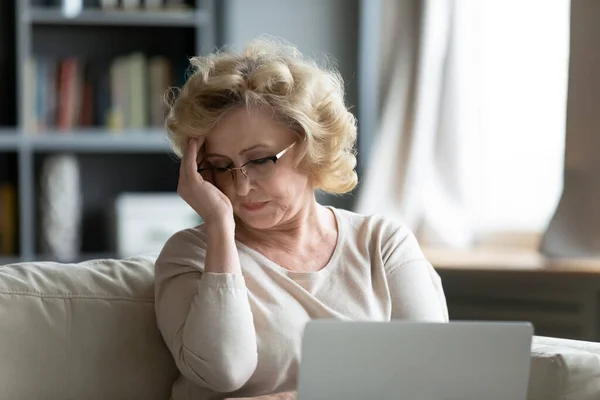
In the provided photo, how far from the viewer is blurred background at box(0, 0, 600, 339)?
336 centimetres

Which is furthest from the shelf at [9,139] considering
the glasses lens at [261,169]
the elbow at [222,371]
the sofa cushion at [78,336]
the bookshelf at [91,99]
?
the elbow at [222,371]

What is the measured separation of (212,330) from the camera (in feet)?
5.72

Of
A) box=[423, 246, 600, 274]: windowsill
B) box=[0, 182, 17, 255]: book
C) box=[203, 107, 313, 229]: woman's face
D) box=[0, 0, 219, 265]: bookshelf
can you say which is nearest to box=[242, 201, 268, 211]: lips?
box=[203, 107, 313, 229]: woman's face

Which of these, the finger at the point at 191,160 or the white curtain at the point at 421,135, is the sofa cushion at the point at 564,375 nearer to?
the finger at the point at 191,160

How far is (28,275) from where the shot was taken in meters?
1.96

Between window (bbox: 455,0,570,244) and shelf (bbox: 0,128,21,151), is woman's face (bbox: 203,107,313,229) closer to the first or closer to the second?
window (bbox: 455,0,570,244)

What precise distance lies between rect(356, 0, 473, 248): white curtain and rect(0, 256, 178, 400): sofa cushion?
6.42ft

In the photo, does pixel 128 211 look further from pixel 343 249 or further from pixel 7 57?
pixel 343 249

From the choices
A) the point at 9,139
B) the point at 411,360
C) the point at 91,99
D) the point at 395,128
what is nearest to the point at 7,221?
the point at 9,139

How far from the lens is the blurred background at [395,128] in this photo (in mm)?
3355

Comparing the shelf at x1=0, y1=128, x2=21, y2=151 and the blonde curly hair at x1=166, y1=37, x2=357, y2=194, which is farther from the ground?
the blonde curly hair at x1=166, y1=37, x2=357, y2=194

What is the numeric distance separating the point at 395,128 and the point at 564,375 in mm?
2167

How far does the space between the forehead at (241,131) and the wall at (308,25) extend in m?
2.35

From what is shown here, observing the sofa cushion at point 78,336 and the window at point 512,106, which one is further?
the window at point 512,106
